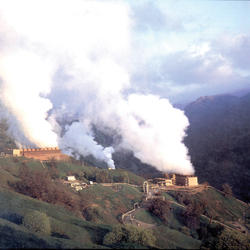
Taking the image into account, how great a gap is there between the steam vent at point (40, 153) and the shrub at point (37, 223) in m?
32.9

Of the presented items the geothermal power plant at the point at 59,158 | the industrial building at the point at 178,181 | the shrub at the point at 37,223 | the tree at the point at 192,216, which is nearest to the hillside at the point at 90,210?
the tree at the point at 192,216

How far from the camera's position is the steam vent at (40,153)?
49.8 m

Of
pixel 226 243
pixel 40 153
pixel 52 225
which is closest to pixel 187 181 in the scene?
pixel 40 153

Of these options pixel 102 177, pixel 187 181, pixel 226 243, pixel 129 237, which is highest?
pixel 102 177

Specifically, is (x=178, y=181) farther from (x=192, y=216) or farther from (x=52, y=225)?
(x=52, y=225)

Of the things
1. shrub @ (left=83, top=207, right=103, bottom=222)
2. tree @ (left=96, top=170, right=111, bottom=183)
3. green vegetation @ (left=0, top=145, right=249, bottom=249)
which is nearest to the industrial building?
green vegetation @ (left=0, top=145, right=249, bottom=249)

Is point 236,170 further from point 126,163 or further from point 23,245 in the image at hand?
point 23,245

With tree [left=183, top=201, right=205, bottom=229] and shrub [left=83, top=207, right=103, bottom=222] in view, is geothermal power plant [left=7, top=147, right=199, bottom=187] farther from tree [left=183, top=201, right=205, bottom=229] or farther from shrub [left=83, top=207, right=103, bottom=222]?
shrub [left=83, top=207, right=103, bottom=222]

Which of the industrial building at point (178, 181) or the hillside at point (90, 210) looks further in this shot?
the industrial building at point (178, 181)

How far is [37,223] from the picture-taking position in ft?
58.1

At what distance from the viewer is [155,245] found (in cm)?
1484

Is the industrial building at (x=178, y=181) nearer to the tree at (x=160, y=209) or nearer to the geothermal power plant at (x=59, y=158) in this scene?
the geothermal power plant at (x=59, y=158)

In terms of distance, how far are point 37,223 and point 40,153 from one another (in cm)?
3496

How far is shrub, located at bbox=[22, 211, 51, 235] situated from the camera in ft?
57.1
